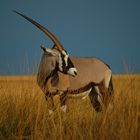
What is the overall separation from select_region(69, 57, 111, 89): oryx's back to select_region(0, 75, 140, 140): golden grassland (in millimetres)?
1930

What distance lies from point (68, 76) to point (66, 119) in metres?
2.95

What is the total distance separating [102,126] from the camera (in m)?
3.62

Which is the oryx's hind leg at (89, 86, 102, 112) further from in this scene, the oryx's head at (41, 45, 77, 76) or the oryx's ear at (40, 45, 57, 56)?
the oryx's ear at (40, 45, 57, 56)

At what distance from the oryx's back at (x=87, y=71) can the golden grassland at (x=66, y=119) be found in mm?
1930

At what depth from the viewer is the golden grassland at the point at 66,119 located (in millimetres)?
3547

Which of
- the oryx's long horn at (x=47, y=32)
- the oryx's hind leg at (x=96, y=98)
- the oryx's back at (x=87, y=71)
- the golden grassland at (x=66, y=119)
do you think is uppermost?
the oryx's long horn at (x=47, y=32)

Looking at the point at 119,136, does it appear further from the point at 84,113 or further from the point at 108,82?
the point at 108,82

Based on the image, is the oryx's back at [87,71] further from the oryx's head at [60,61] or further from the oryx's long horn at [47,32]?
the oryx's long horn at [47,32]

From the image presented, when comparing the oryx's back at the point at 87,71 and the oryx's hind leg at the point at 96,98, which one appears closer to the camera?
the oryx's back at the point at 87,71

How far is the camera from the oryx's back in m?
7.53

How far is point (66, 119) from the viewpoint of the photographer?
14.6ft

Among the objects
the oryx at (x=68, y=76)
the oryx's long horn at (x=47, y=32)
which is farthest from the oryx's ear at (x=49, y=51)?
the oryx's long horn at (x=47, y=32)

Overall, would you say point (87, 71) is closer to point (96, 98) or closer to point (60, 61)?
Answer: point (96, 98)

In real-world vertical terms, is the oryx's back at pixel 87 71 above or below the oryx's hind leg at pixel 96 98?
above
